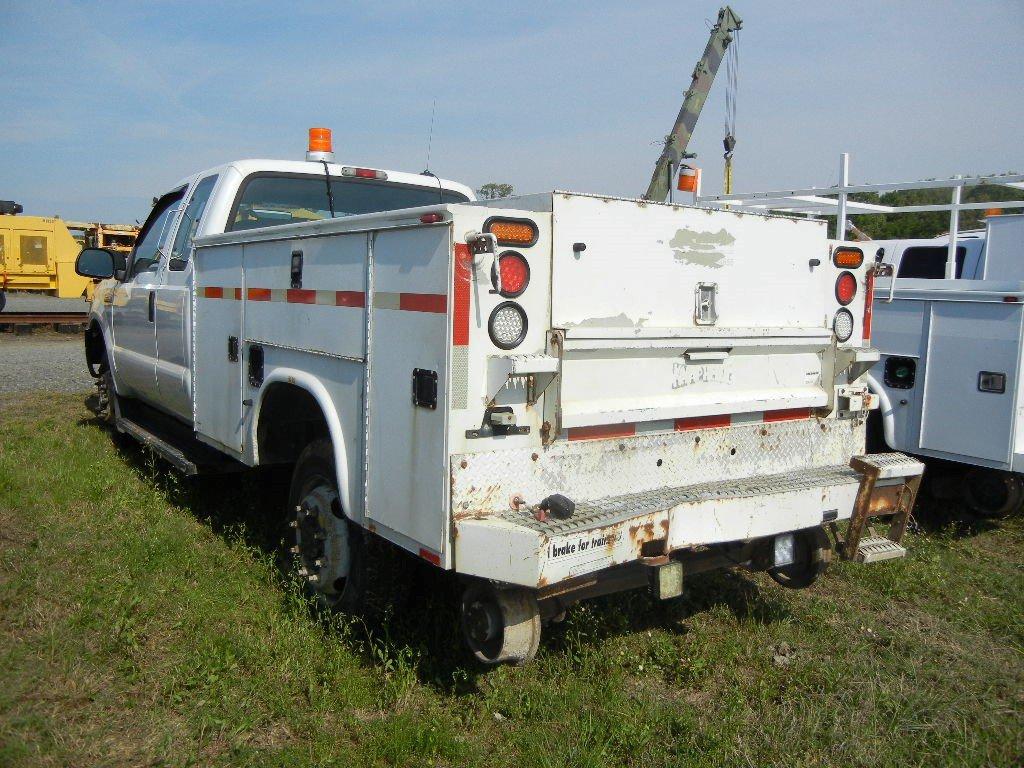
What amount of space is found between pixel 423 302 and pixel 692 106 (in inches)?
288

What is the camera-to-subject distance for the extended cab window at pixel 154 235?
6211mm

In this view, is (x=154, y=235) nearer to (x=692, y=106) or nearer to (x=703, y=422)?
(x=703, y=422)

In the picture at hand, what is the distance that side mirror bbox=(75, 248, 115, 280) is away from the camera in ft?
22.6

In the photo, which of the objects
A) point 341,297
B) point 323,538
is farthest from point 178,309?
point 341,297

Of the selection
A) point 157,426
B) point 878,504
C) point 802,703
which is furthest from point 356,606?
point 157,426

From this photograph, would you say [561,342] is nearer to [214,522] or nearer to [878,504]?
[878,504]

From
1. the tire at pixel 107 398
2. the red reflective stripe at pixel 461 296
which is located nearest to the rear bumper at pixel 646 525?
the red reflective stripe at pixel 461 296

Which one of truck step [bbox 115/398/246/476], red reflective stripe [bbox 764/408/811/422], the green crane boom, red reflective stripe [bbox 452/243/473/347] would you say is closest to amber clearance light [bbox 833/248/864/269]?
red reflective stripe [bbox 764/408/811/422]

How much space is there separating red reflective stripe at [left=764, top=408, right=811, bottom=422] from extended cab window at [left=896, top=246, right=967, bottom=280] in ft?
16.8

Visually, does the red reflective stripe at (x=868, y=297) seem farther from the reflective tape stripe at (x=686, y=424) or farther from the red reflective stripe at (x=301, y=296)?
the red reflective stripe at (x=301, y=296)

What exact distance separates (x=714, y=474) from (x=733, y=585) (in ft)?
4.49

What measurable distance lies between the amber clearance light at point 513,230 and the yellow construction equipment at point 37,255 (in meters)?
21.0

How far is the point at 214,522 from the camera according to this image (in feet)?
18.3

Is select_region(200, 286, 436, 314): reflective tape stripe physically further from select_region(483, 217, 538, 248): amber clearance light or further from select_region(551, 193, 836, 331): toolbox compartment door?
select_region(551, 193, 836, 331): toolbox compartment door
